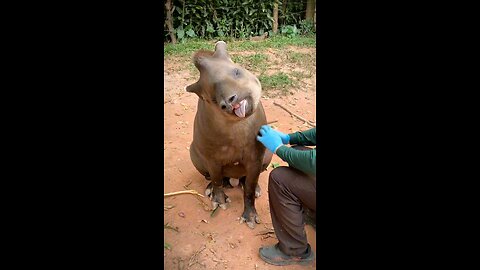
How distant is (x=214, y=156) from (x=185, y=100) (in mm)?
3343

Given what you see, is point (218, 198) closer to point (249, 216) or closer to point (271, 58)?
point (249, 216)

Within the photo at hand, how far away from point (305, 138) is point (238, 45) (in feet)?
20.4

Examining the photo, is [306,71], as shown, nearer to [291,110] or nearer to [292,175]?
[291,110]

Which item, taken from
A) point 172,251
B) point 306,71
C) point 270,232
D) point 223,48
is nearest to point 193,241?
point 172,251

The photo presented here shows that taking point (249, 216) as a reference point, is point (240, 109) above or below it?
above

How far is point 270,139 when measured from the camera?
3.47m

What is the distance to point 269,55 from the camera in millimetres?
8852

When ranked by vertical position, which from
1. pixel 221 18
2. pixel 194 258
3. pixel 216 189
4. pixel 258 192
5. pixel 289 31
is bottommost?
pixel 194 258

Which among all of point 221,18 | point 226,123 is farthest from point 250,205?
point 221,18

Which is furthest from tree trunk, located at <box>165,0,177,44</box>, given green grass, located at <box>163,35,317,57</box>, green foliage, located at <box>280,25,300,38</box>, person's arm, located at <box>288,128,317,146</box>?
person's arm, located at <box>288,128,317,146</box>

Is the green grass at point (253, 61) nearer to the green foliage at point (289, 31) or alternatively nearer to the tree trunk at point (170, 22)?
the tree trunk at point (170, 22)

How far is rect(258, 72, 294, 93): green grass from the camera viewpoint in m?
7.30

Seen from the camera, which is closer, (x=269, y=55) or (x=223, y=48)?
(x=223, y=48)
